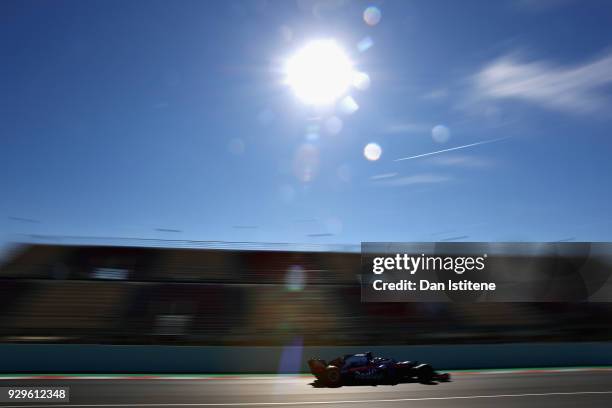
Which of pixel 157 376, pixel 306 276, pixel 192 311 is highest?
pixel 306 276

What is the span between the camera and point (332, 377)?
49.2 ft

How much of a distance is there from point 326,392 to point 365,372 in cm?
178

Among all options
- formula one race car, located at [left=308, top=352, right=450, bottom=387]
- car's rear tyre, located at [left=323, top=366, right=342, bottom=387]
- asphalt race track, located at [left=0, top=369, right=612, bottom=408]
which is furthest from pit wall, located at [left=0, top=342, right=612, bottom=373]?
car's rear tyre, located at [left=323, top=366, right=342, bottom=387]

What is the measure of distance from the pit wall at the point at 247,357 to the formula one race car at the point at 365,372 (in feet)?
13.5

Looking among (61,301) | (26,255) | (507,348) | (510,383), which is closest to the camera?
(510,383)

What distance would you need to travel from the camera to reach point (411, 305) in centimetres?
2552

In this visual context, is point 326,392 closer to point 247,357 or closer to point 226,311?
point 247,357

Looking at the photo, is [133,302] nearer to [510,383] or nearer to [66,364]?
[66,364]

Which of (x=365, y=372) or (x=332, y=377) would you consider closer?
(x=332, y=377)

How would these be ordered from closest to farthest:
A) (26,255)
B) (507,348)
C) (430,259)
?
(507,348) → (430,259) → (26,255)

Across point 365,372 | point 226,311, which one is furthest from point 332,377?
point 226,311

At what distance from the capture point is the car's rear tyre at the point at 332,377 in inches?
589

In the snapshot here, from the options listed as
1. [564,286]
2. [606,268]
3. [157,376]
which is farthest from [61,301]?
[606,268]

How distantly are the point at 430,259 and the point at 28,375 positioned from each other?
1993 centimetres
